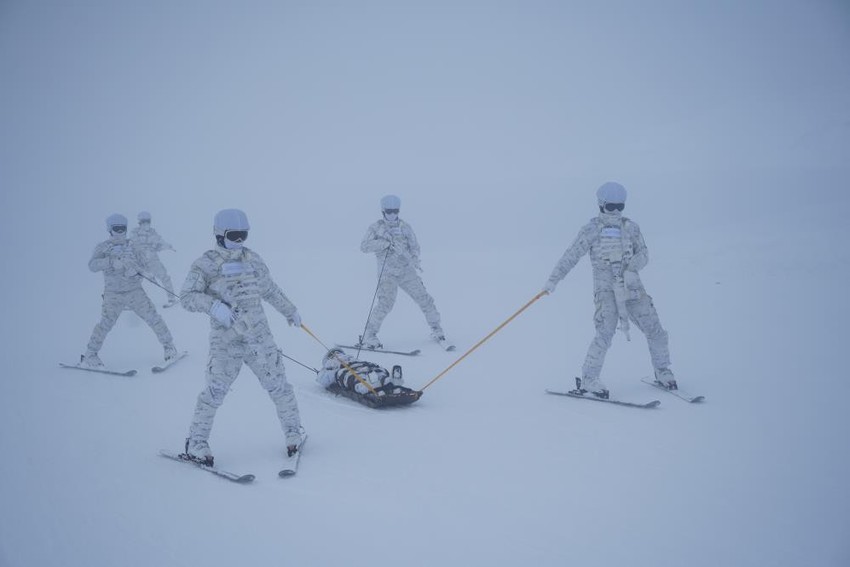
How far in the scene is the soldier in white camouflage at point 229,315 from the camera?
5281mm

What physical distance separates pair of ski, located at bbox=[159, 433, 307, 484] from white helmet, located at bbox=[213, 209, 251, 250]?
2340 millimetres

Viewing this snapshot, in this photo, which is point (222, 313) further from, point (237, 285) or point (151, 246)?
point (151, 246)

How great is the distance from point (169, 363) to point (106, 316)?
139 centimetres

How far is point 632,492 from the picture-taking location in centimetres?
467

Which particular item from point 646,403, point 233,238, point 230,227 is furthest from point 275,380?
point 646,403

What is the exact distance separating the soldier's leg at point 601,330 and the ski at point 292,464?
4.06 m

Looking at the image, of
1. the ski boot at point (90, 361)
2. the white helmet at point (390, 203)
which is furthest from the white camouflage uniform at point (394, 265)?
the ski boot at point (90, 361)

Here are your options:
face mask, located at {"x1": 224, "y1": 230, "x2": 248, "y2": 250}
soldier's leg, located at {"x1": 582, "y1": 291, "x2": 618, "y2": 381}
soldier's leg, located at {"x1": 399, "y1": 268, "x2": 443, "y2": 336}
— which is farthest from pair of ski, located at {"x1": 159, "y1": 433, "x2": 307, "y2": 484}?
soldier's leg, located at {"x1": 399, "y1": 268, "x2": 443, "y2": 336}

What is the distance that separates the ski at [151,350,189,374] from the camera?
9.30 m

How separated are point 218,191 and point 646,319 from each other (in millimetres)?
56486

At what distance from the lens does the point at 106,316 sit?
366 inches

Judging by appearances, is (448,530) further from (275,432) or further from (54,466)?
(54,466)

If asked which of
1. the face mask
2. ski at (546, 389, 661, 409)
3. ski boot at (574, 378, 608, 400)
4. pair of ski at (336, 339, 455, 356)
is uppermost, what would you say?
the face mask

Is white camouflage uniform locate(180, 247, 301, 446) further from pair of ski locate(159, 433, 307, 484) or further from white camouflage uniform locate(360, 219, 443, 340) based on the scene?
white camouflage uniform locate(360, 219, 443, 340)
